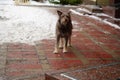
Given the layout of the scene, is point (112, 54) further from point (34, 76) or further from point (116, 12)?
point (116, 12)

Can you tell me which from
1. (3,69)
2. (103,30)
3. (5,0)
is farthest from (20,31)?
(5,0)

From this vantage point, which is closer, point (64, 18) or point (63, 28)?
point (64, 18)

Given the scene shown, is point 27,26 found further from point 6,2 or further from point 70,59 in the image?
point 6,2

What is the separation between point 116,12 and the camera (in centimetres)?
1230

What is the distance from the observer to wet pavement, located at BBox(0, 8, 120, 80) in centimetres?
554

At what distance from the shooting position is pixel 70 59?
277 inches

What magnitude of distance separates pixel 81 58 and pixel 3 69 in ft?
5.93

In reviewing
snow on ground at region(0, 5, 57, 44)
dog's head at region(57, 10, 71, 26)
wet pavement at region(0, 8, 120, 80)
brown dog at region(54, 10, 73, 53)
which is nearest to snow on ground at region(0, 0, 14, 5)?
snow on ground at region(0, 5, 57, 44)

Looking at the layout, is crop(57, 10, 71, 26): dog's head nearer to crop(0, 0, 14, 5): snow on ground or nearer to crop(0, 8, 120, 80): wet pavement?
crop(0, 8, 120, 80): wet pavement

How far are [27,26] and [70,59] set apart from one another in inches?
149

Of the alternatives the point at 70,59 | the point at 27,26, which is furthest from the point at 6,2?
the point at 70,59

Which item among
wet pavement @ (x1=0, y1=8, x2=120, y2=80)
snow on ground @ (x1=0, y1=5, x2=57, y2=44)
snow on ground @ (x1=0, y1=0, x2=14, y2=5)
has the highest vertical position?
snow on ground @ (x1=0, y1=0, x2=14, y2=5)

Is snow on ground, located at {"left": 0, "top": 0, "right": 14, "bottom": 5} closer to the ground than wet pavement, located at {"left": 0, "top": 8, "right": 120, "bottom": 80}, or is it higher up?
higher up

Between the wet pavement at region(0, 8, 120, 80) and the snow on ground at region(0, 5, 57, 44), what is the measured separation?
22.5 inches
